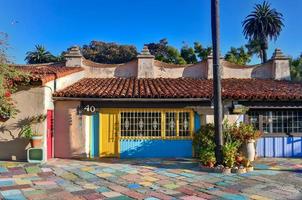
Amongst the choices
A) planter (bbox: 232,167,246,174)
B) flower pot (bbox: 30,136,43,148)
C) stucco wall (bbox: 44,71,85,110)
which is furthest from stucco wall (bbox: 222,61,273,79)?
flower pot (bbox: 30,136,43,148)

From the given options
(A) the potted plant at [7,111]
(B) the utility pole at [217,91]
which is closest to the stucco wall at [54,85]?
(A) the potted plant at [7,111]

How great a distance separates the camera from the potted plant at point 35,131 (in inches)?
472

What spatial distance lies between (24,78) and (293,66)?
33.3 meters

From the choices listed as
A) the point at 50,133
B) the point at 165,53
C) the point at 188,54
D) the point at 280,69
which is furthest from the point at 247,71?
the point at 165,53

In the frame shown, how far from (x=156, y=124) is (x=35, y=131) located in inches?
186

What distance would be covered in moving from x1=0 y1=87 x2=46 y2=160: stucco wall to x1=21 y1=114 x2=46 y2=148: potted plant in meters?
0.12

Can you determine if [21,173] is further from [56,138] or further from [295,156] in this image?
[295,156]

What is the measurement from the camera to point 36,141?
12.0 m

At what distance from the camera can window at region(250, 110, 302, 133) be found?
47.5 feet

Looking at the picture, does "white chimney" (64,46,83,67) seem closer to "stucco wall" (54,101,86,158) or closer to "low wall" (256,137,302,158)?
"stucco wall" (54,101,86,158)

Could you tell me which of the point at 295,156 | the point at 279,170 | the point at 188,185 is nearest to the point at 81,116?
the point at 188,185

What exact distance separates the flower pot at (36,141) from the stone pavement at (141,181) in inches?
26.4

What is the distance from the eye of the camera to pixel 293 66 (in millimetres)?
38438

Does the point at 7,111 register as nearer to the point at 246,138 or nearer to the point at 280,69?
the point at 246,138
